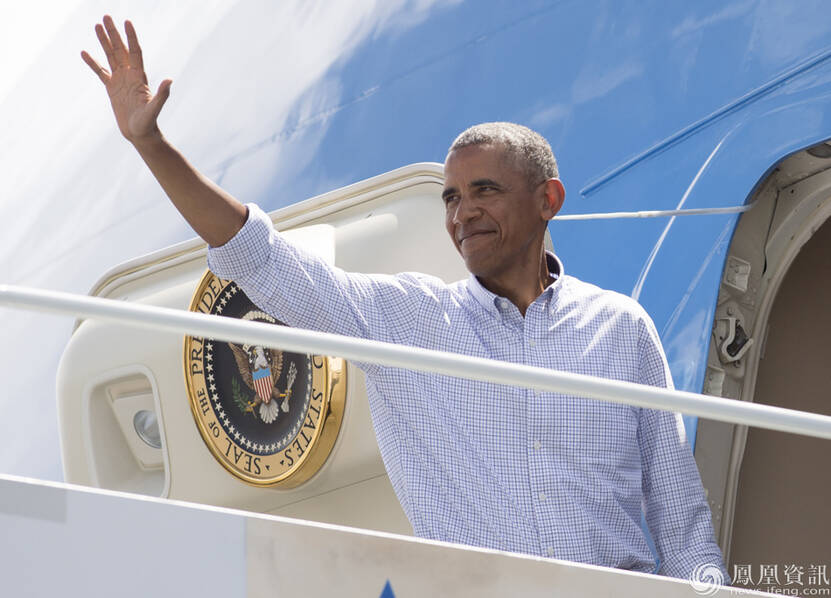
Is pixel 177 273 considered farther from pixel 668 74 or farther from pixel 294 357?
pixel 668 74

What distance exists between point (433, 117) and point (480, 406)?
66.4 inches

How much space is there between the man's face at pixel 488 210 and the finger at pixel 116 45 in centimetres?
73

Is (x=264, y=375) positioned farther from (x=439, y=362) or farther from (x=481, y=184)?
(x=439, y=362)

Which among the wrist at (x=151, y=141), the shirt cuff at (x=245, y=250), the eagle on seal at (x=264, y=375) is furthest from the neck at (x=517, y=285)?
the eagle on seal at (x=264, y=375)

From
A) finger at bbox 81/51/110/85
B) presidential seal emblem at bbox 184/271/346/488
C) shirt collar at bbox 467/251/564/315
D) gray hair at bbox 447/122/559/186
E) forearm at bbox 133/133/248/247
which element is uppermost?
finger at bbox 81/51/110/85

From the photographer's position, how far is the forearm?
2285 millimetres

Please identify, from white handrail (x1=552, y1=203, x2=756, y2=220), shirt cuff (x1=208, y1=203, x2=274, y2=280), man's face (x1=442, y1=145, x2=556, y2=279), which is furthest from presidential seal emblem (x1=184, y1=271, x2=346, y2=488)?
shirt cuff (x1=208, y1=203, x2=274, y2=280)

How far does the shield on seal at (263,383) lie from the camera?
363 cm

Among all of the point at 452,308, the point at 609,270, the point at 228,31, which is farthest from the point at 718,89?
the point at 228,31

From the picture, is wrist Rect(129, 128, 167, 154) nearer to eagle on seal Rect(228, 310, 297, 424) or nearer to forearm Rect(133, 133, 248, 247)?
forearm Rect(133, 133, 248, 247)

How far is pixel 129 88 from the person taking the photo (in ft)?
7.66

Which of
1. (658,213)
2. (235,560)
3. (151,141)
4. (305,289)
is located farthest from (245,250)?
(658,213)

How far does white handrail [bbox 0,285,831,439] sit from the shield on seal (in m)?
1.79

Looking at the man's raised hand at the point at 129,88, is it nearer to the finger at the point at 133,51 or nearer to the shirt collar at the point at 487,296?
the finger at the point at 133,51
